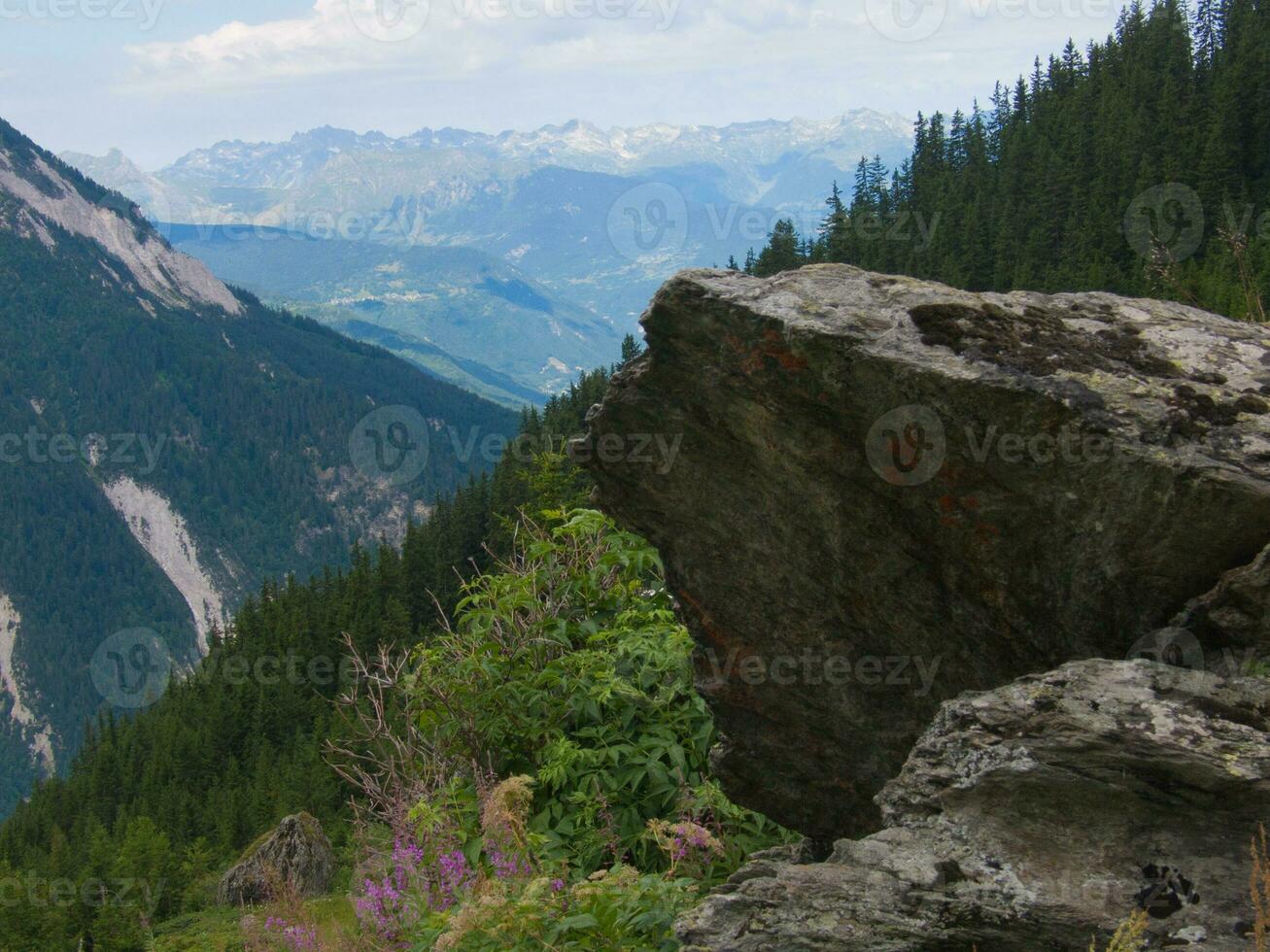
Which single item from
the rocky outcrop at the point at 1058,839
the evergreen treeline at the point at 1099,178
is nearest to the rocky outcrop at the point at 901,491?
the rocky outcrop at the point at 1058,839

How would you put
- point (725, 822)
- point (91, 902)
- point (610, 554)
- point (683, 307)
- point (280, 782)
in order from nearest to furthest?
point (683, 307) < point (725, 822) < point (610, 554) < point (91, 902) < point (280, 782)

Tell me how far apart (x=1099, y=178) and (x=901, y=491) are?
96.9 metres

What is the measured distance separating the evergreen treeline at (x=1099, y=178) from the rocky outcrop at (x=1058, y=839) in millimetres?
63978

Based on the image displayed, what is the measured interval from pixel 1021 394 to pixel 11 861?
9669 cm

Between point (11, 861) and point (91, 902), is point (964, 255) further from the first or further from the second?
point (11, 861)

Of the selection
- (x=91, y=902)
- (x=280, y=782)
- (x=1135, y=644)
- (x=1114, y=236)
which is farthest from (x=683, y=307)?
(x=1114, y=236)

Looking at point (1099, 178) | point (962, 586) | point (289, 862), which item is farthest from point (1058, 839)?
point (1099, 178)

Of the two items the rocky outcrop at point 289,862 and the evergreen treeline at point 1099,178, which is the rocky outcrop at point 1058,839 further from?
the evergreen treeline at point 1099,178

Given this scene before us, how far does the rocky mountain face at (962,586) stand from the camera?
14.5 ft

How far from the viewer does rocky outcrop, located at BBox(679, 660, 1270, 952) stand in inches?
170

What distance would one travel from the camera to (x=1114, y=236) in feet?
281

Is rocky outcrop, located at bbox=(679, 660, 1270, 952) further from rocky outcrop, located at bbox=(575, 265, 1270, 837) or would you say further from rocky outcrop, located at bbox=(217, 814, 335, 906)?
rocky outcrop, located at bbox=(217, 814, 335, 906)

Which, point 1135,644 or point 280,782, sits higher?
point 1135,644

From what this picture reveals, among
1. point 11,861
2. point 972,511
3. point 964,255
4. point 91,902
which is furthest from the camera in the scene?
point 964,255
